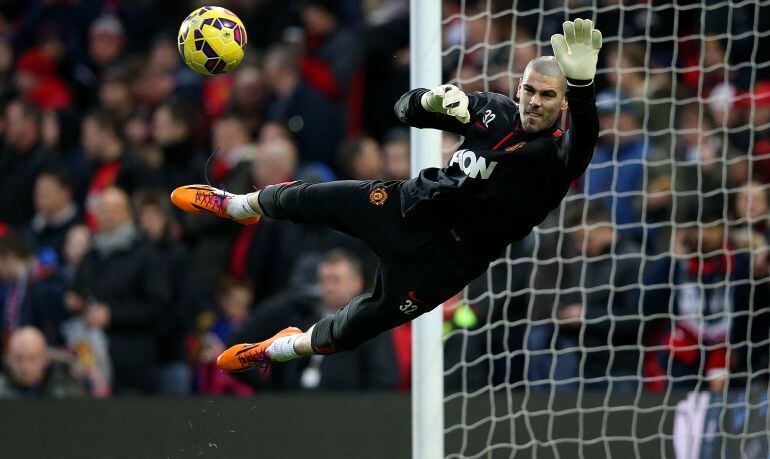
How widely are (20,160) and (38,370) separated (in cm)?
296

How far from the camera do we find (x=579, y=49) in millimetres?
5613

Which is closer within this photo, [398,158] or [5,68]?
[398,158]

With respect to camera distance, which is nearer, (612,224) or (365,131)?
(612,224)

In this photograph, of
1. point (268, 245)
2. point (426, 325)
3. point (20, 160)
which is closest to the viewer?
point (426, 325)

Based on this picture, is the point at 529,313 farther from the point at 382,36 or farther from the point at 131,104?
the point at 131,104

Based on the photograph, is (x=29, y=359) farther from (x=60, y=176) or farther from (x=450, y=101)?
(x=450, y=101)

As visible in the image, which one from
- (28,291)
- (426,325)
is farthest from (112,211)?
(426,325)

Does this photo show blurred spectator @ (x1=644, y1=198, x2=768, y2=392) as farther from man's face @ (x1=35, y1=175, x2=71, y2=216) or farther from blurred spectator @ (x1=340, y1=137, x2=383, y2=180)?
man's face @ (x1=35, y1=175, x2=71, y2=216)

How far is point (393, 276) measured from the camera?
21.5ft

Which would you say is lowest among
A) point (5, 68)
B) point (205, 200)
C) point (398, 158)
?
point (205, 200)

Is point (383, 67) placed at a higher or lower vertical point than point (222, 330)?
higher

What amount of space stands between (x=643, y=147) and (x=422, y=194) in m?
3.11

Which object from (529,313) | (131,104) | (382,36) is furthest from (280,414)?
(131,104)

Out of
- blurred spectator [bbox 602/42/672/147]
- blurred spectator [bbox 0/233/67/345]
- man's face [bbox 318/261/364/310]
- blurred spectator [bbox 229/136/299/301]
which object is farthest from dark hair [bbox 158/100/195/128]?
blurred spectator [bbox 602/42/672/147]
